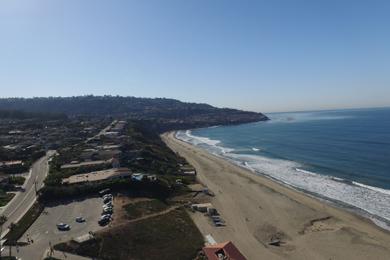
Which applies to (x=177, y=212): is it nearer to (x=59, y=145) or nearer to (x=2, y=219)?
(x=2, y=219)

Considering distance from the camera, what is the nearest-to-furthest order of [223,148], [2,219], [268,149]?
[2,219] → [268,149] → [223,148]

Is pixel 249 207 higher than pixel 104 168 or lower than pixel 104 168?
lower

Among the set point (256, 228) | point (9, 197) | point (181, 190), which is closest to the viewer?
point (256, 228)

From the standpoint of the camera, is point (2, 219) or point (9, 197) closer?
point (2, 219)

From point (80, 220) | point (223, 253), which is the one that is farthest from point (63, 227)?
point (223, 253)

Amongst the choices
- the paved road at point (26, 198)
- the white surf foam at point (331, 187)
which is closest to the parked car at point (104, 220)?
the paved road at point (26, 198)

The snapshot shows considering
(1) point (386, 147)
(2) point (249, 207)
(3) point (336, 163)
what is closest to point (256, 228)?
(2) point (249, 207)

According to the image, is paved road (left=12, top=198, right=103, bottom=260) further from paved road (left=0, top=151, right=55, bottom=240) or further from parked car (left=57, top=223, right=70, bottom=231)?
paved road (left=0, top=151, right=55, bottom=240)

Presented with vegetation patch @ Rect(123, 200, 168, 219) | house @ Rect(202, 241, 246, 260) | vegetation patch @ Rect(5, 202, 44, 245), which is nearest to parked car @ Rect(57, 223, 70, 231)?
vegetation patch @ Rect(5, 202, 44, 245)
